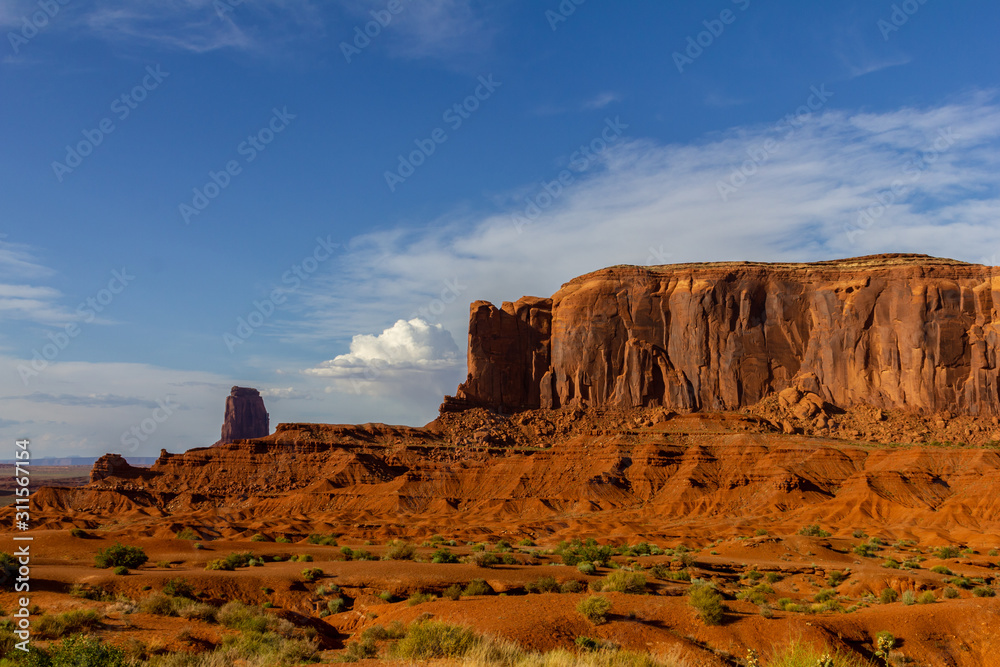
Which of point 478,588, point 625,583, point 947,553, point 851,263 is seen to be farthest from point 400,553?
point 851,263

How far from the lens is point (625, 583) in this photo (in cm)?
2277

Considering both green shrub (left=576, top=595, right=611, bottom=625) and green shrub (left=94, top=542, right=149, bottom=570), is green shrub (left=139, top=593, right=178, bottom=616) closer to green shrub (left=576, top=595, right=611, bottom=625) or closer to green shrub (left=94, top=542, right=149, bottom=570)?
green shrub (left=94, top=542, right=149, bottom=570)

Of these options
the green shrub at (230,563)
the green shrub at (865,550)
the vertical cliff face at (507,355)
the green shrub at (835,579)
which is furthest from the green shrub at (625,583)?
the vertical cliff face at (507,355)

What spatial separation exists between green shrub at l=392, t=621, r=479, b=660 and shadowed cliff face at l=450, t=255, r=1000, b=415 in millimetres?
84178

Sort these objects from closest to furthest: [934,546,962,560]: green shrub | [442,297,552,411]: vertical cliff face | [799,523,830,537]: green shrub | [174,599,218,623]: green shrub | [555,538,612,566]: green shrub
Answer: [174,599,218,623]: green shrub
[555,538,612,566]: green shrub
[934,546,962,560]: green shrub
[799,523,830,537]: green shrub
[442,297,552,411]: vertical cliff face

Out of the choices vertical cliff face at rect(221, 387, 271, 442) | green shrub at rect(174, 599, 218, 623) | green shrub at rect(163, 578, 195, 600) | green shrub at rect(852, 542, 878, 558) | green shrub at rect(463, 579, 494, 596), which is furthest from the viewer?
vertical cliff face at rect(221, 387, 271, 442)

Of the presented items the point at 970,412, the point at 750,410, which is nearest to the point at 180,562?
the point at 750,410

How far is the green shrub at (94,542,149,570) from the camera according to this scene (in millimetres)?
27861

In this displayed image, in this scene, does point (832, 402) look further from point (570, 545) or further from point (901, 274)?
point (570, 545)

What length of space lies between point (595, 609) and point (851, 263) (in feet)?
310

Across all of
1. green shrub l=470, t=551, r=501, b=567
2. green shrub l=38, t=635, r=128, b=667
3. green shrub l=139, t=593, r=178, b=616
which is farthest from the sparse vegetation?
green shrub l=470, t=551, r=501, b=567

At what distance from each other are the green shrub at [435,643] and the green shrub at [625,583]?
9.29 meters

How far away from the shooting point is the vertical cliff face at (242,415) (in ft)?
530

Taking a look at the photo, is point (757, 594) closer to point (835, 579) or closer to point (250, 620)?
point (835, 579)
